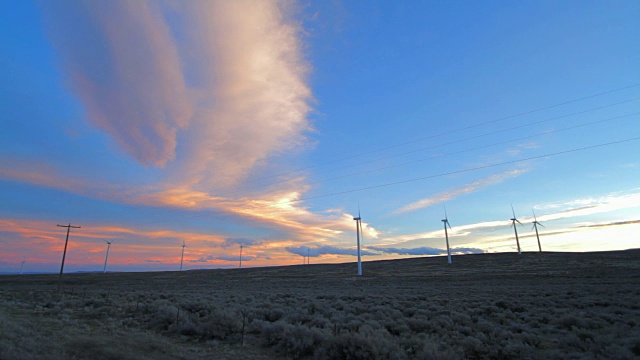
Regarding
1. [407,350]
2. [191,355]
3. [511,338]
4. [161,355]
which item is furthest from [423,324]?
[161,355]

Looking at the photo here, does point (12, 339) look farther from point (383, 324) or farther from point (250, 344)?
point (383, 324)

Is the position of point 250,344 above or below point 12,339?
below

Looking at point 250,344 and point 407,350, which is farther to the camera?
point 250,344

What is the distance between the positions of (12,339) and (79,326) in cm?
677

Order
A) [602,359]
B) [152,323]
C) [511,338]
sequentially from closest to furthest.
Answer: [602,359] < [511,338] < [152,323]

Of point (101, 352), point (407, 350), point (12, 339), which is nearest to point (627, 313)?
point (407, 350)

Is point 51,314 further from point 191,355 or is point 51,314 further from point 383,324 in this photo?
point 383,324

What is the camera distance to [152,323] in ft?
69.9

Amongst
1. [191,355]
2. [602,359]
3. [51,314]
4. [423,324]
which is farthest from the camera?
[51,314]

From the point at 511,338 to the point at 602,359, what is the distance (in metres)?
4.87

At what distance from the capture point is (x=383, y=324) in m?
19.5

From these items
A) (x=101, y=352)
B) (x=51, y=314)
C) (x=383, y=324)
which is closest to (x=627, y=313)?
(x=383, y=324)

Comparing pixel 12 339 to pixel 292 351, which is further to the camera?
pixel 292 351

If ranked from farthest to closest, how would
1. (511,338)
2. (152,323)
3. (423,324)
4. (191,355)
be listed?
(152,323), (423,324), (511,338), (191,355)
